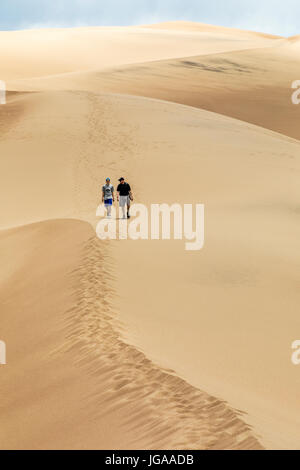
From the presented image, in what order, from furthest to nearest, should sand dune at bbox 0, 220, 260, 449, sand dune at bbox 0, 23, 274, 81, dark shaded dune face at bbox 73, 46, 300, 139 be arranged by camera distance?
1. sand dune at bbox 0, 23, 274, 81
2. dark shaded dune face at bbox 73, 46, 300, 139
3. sand dune at bbox 0, 220, 260, 449

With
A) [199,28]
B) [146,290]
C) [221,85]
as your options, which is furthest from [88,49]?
[146,290]

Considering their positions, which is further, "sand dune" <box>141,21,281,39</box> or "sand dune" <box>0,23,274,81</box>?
"sand dune" <box>141,21,281,39</box>

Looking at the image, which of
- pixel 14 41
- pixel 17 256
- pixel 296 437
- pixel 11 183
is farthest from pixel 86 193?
pixel 14 41

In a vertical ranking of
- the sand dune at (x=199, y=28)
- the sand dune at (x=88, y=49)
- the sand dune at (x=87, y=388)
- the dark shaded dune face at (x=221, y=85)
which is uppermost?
the sand dune at (x=199, y=28)

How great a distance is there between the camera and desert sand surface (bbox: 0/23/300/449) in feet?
18.1

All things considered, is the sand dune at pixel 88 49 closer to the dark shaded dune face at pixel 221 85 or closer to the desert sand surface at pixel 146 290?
the dark shaded dune face at pixel 221 85

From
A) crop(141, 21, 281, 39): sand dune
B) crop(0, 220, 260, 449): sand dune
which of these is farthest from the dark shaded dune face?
crop(141, 21, 281, 39): sand dune

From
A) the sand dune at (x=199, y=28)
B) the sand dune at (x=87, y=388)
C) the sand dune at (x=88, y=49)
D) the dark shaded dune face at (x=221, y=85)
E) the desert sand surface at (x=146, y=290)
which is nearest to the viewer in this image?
the sand dune at (x=87, y=388)

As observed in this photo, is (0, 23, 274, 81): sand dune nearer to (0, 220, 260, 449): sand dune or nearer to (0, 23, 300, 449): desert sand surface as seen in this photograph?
(0, 23, 300, 449): desert sand surface

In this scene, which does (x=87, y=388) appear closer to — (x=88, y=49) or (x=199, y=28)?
(x=88, y=49)

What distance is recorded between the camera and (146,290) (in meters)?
9.27

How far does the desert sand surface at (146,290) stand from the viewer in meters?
5.52

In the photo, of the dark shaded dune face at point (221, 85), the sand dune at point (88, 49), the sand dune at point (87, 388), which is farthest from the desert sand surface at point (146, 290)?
the sand dune at point (88, 49)

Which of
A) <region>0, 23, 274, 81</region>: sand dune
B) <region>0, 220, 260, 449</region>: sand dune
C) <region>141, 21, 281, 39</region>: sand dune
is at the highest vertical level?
<region>141, 21, 281, 39</region>: sand dune
